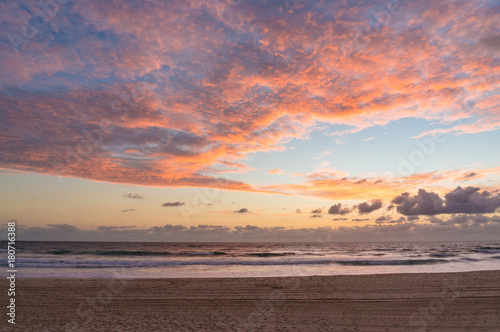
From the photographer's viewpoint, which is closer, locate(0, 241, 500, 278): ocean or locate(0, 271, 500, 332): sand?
locate(0, 271, 500, 332): sand

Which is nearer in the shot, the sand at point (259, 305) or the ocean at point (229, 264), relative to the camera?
the sand at point (259, 305)

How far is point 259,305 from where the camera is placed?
1484 cm

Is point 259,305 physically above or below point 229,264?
above

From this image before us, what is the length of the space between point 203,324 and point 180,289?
8235 mm

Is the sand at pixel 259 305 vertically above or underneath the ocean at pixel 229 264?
above

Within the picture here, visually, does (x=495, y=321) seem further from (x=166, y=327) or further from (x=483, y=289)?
(x=166, y=327)

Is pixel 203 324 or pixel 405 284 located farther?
pixel 405 284

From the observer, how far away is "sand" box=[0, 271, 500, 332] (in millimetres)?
11562

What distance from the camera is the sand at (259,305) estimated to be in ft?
37.9

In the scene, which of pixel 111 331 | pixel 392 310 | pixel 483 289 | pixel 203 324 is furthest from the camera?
pixel 483 289

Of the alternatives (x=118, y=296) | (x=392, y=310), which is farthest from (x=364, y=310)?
(x=118, y=296)

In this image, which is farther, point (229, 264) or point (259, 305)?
point (229, 264)

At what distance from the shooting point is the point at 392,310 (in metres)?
13.6

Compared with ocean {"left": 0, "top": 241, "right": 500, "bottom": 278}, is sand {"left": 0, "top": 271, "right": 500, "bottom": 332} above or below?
above
